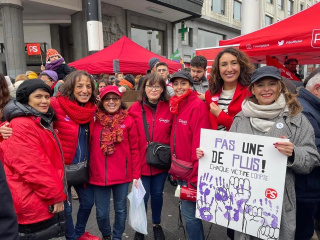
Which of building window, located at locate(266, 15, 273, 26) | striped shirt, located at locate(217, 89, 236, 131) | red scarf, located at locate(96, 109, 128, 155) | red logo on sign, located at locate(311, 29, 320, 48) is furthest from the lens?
building window, located at locate(266, 15, 273, 26)

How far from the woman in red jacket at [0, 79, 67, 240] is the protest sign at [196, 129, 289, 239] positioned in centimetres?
119

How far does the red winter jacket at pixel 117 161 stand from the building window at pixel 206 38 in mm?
21037

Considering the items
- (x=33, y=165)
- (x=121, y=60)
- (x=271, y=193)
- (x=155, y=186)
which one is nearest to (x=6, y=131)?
(x=33, y=165)

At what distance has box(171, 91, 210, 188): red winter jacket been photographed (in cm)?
222

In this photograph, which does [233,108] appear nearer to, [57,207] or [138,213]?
[138,213]

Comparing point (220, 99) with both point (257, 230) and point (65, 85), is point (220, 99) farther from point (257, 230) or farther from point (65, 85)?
point (65, 85)

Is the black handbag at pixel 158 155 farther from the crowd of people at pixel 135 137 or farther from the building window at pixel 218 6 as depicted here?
the building window at pixel 218 6

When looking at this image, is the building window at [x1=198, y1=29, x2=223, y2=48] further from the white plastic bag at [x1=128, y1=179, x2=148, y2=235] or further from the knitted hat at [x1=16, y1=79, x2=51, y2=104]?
the knitted hat at [x1=16, y1=79, x2=51, y2=104]

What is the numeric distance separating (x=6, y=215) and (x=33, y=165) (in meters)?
0.89

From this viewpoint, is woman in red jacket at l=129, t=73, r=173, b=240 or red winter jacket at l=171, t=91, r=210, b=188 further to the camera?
woman in red jacket at l=129, t=73, r=173, b=240

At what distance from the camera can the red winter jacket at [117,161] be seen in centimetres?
245

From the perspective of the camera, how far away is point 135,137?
2598 millimetres

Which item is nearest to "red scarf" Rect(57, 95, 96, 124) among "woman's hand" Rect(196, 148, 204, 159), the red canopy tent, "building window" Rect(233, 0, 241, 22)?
"woman's hand" Rect(196, 148, 204, 159)

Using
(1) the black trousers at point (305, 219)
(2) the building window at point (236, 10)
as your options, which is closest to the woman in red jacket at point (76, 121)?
(1) the black trousers at point (305, 219)
